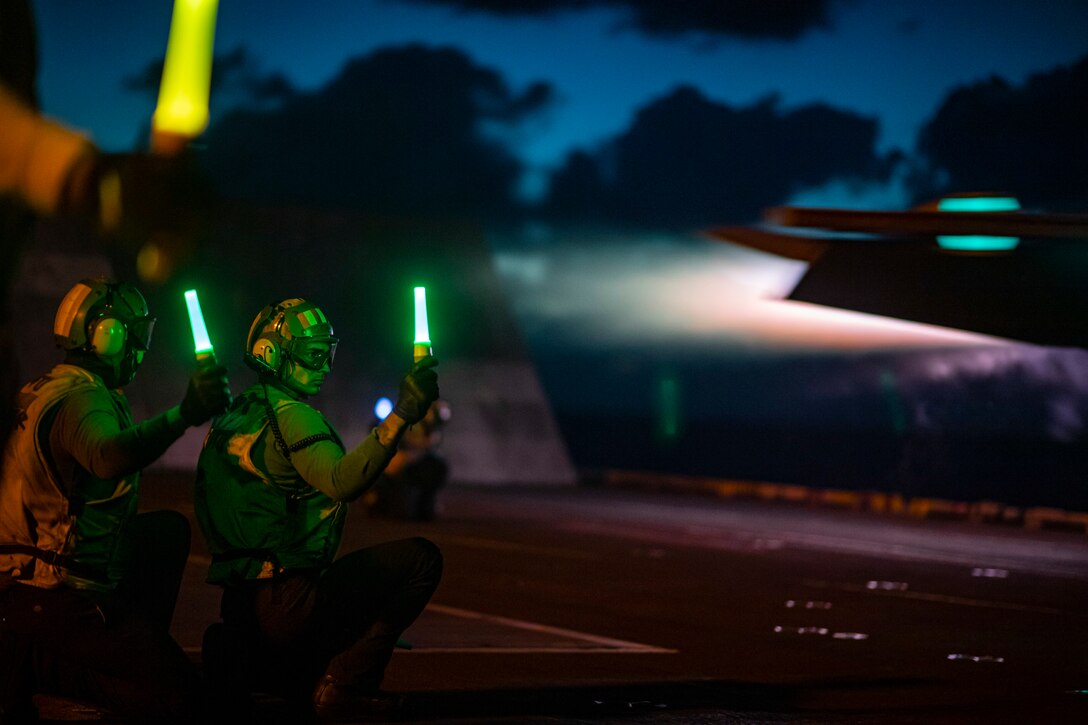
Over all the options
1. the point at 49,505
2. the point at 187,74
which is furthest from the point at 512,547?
the point at 187,74

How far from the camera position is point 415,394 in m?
6.53

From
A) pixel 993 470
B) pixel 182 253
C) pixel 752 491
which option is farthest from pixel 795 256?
pixel 993 470

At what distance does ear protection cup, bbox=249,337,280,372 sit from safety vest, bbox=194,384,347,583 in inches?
4.0

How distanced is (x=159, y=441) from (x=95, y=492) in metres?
0.52

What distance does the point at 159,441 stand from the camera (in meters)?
6.16

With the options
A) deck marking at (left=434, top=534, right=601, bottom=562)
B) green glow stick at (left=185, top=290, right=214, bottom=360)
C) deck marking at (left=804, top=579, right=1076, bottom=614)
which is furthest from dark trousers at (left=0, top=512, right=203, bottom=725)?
deck marking at (left=434, top=534, right=601, bottom=562)

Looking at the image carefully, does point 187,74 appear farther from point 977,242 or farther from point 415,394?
point 977,242

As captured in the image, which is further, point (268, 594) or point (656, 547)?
point (656, 547)

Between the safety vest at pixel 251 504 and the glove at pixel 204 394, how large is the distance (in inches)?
33.9

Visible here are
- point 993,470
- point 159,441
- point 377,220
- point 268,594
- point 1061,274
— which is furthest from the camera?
point 993,470

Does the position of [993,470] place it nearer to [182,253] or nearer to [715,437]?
[715,437]

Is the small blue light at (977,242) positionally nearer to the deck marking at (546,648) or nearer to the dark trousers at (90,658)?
the deck marking at (546,648)

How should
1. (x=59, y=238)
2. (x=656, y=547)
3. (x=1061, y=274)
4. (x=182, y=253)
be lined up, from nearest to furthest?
(x=182, y=253) < (x=1061, y=274) < (x=656, y=547) < (x=59, y=238)

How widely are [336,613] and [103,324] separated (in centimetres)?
161
